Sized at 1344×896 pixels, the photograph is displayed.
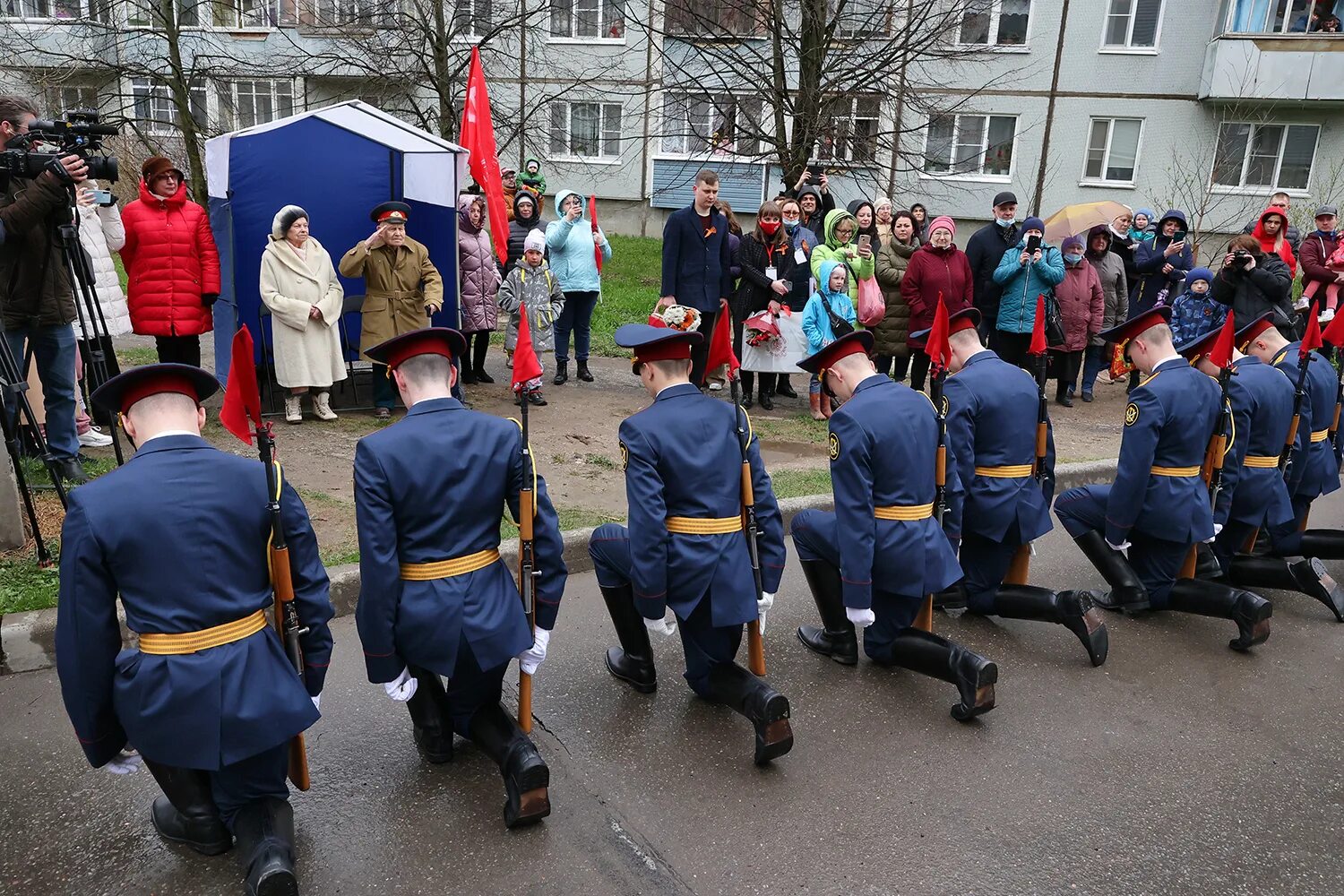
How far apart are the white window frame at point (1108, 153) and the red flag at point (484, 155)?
2093 centimetres

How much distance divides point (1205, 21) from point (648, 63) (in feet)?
44.9

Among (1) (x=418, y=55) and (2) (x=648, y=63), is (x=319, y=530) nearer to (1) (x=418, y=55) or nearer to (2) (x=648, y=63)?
(1) (x=418, y=55)

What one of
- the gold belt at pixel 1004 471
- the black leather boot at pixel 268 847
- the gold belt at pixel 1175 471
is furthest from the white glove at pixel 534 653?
the gold belt at pixel 1175 471

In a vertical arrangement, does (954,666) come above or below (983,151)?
below

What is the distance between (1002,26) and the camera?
2566cm

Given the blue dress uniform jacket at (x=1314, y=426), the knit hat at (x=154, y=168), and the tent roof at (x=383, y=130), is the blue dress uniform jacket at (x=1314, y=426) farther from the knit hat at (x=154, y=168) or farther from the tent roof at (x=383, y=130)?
the knit hat at (x=154, y=168)

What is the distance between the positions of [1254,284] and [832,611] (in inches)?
258

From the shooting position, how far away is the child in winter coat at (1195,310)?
34.1 ft

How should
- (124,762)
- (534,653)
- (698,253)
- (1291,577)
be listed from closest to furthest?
(124,762) → (534,653) → (1291,577) → (698,253)

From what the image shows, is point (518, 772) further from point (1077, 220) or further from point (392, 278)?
point (1077, 220)

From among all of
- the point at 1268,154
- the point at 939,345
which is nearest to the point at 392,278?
the point at 939,345

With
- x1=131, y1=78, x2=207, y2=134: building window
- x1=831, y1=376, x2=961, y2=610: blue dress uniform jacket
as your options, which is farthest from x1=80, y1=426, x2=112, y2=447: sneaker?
x1=131, y1=78, x2=207, y2=134: building window

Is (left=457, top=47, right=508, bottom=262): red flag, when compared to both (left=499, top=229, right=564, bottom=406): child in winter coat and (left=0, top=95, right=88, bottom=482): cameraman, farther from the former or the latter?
(left=0, top=95, right=88, bottom=482): cameraman

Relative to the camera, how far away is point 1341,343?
648cm
